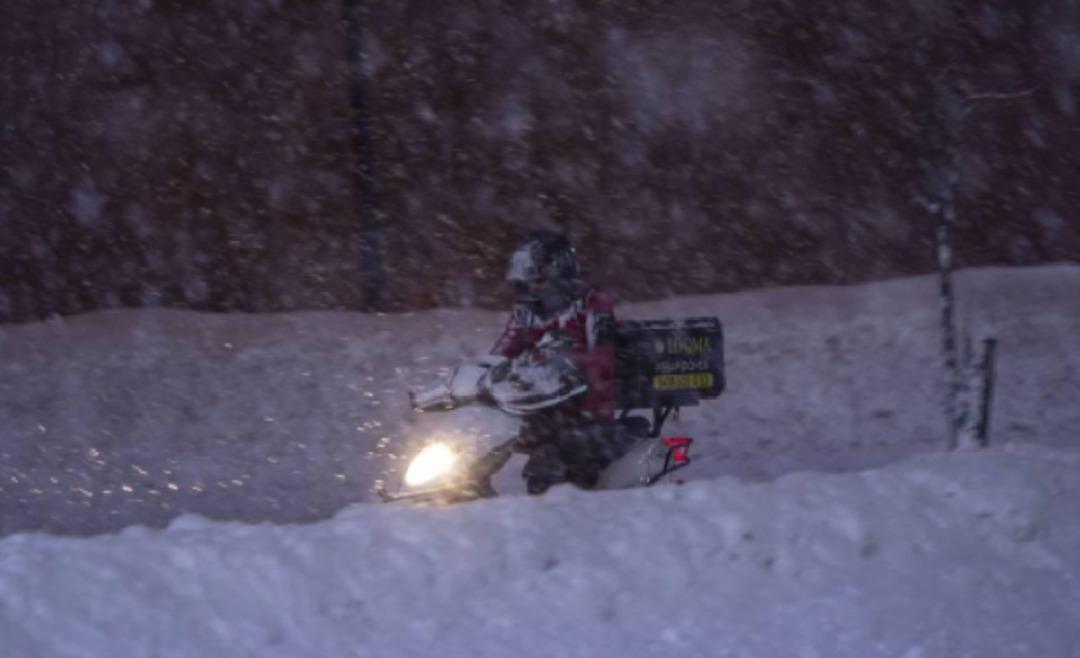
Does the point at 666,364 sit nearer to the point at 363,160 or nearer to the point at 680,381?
the point at 680,381

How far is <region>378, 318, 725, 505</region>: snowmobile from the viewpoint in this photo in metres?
5.11

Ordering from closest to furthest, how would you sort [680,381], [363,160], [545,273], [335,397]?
[545,273]
[680,381]
[335,397]
[363,160]

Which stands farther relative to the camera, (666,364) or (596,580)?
(666,364)

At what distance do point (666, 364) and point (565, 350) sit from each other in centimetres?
46

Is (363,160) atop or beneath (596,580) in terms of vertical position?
atop

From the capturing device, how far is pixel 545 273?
5473 mm

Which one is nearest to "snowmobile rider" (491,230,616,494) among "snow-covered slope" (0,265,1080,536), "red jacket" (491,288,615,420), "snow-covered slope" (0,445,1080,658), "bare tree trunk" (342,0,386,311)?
"red jacket" (491,288,615,420)

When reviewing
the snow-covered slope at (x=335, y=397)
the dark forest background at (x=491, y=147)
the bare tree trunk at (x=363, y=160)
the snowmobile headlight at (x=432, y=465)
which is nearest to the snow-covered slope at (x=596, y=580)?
the snowmobile headlight at (x=432, y=465)

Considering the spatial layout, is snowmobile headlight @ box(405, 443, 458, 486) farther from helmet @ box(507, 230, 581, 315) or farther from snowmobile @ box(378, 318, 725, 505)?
helmet @ box(507, 230, 581, 315)

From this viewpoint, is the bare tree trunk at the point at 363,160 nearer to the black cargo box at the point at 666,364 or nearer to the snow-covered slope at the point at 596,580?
→ the black cargo box at the point at 666,364

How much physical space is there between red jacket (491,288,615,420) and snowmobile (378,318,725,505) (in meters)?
0.07

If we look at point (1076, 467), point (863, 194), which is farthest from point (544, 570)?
point (863, 194)

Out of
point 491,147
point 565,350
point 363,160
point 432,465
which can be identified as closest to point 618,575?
point 432,465

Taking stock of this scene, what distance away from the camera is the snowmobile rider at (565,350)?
541 cm
